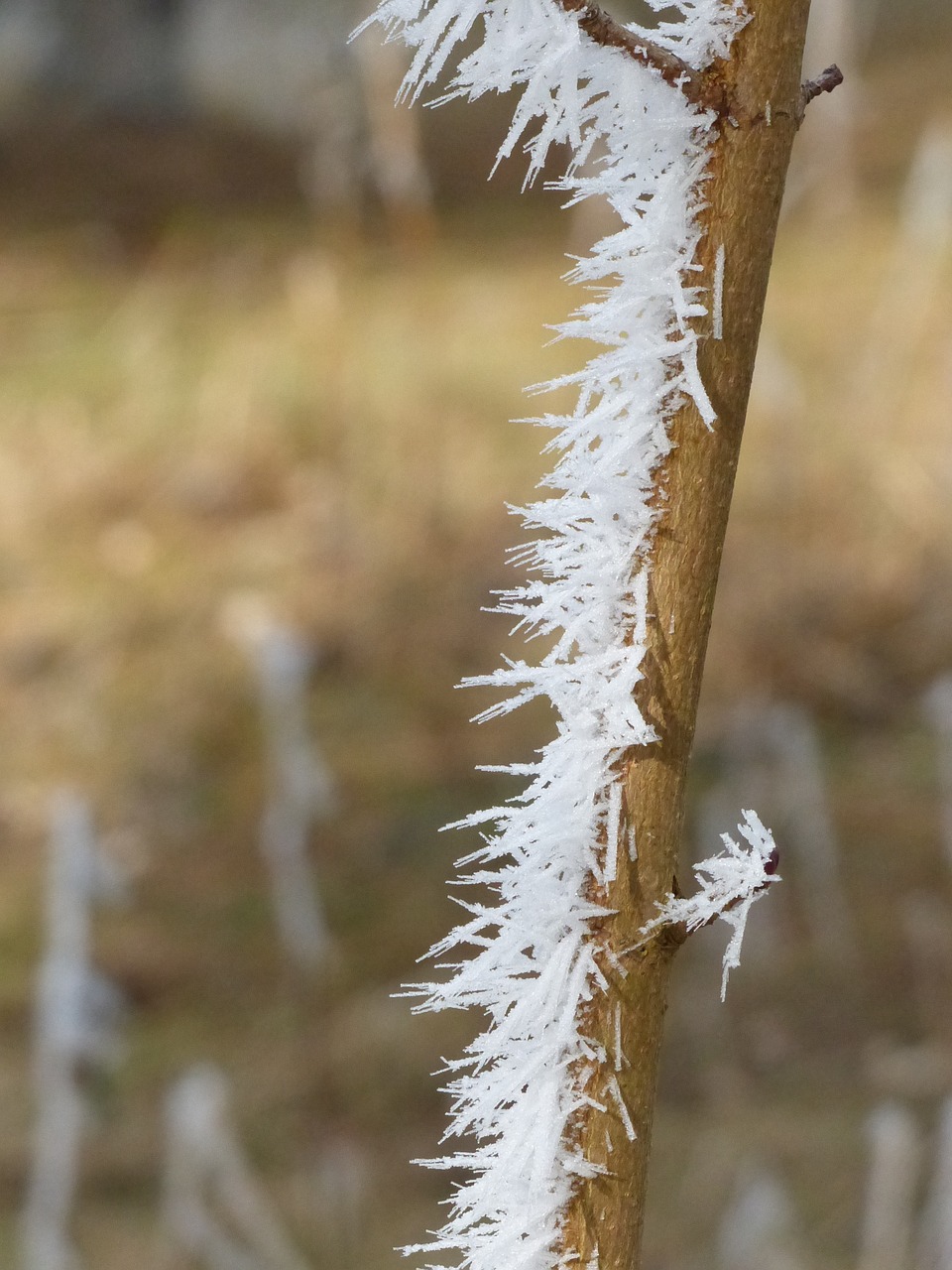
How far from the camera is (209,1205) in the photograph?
25.5 inches

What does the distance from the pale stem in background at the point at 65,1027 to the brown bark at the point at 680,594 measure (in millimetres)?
540

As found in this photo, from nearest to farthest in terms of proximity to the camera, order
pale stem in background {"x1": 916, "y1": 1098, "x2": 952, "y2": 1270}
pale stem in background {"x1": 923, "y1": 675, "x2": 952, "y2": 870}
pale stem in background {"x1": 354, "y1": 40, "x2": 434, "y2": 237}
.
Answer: pale stem in background {"x1": 916, "y1": 1098, "x2": 952, "y2": 1270}, pale stem in background {"x1": 923, "y1": 675, "x2": 952, "y2": 870}, pale stem in background {"x1": 354, "y1": 40, "x2": 434, "y2": 237}

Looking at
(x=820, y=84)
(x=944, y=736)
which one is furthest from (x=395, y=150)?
(x=820, y=84)

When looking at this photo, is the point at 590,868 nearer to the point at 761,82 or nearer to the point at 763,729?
the point at 761,82

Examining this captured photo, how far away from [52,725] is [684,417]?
0.66 metres

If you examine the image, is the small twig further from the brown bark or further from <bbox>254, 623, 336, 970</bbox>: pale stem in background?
<bbox>254, 623, 336, 970</bbox>: pale stem in background

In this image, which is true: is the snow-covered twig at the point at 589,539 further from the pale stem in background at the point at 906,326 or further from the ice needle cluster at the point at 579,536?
the pale stem in background at the point at 906,326

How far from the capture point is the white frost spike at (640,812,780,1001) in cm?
17

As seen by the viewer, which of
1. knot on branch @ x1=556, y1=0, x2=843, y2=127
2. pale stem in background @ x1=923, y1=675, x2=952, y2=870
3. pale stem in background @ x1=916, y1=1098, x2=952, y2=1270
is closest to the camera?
knot on branch @ x1=556, y1=0, x2=843, y2=127

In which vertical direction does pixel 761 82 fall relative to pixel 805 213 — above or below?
below

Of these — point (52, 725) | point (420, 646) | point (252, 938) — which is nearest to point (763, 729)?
point (420, 646)

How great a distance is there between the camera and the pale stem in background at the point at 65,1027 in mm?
629

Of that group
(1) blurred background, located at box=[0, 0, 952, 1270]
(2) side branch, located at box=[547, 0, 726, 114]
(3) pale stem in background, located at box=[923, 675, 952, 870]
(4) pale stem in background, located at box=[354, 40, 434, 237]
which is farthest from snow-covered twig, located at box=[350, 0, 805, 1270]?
(4) pale stem in background, located at box=[354, 40, 434, 237]

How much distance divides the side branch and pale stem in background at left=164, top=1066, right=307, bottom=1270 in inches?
24.4
